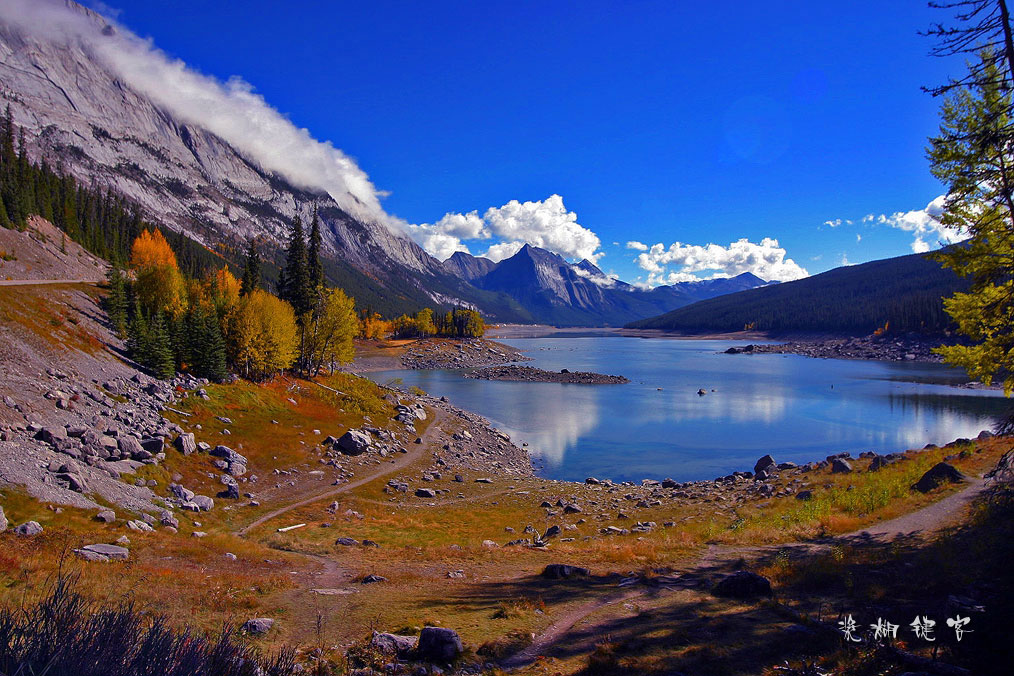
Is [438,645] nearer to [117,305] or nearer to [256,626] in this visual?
[256,626]

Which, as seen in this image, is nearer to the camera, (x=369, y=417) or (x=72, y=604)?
(x=72, y=604)

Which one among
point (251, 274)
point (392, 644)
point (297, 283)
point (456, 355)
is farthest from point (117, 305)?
point (456, 355)

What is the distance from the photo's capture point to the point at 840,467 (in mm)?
31578

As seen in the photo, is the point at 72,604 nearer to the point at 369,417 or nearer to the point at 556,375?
the point at 369,417

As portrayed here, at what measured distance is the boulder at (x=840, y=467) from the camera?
31.2 metres

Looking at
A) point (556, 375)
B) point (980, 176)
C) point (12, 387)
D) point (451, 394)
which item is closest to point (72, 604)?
point (980, 176)

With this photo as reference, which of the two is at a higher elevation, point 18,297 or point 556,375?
point 18,297

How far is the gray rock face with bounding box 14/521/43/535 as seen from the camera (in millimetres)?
14781

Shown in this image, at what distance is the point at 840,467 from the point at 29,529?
4024cm

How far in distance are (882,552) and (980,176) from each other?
11.6 metres

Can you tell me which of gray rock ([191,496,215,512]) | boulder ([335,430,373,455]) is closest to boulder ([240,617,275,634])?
gray rock ([191,496,215,512])

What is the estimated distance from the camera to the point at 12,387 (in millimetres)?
23703

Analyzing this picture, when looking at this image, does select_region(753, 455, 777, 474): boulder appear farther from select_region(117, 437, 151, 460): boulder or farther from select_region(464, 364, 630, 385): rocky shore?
select_region(464, 364, 630, 385): rocky shore

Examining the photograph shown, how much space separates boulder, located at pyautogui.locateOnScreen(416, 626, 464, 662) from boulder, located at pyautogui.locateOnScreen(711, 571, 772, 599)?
7.34 m
